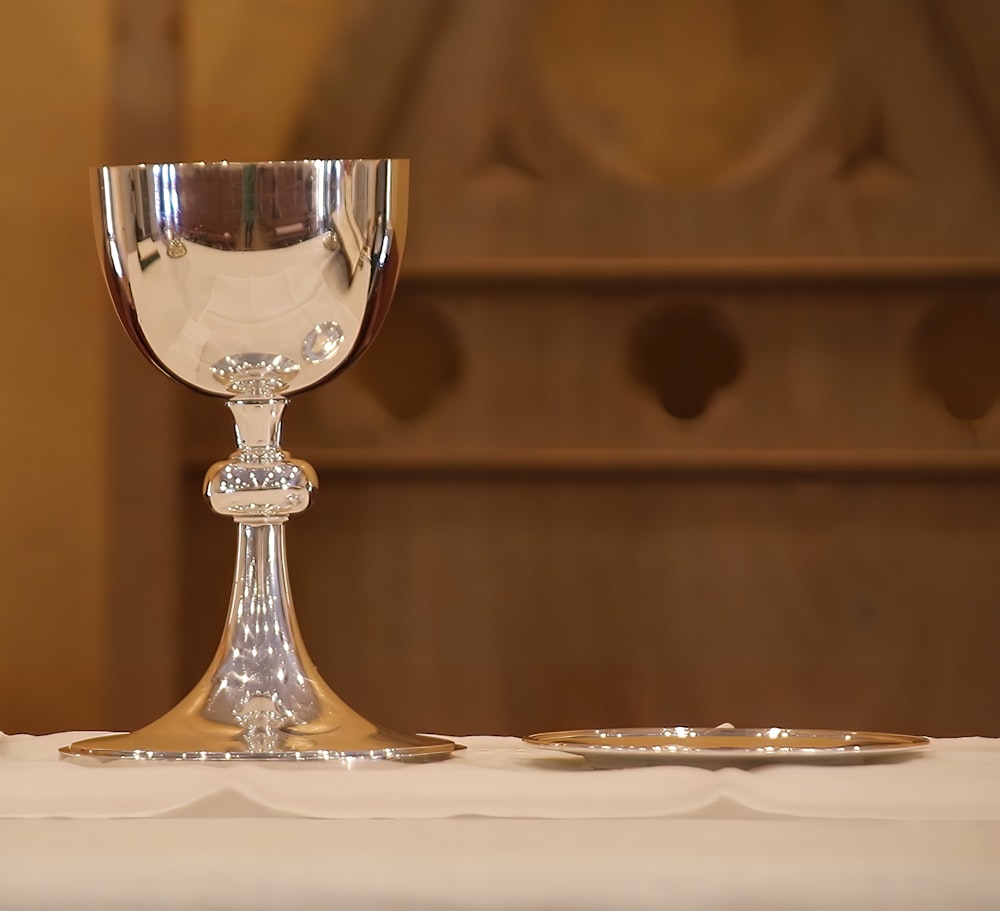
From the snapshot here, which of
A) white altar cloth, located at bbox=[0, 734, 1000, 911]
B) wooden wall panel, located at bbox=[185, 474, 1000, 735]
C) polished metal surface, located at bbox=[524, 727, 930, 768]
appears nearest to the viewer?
white altar cloth, located at bbox=[0, 734, 1000, 911]

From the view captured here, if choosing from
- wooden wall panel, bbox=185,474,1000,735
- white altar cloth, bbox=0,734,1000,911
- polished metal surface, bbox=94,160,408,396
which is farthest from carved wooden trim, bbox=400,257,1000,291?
white altar cloth, bbox=0,734,1000,911

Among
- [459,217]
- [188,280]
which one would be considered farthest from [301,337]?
[459,217]

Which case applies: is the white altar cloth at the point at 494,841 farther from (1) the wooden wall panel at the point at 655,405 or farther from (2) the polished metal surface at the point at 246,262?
(1) the wooden wall panel at the point at 655,405

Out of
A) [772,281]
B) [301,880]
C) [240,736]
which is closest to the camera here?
[301,880]

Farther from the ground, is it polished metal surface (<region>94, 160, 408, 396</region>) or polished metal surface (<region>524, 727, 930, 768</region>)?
polished metal surface (<region>94, 160, 408, 396</region>)

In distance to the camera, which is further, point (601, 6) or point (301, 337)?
point (601, 6)

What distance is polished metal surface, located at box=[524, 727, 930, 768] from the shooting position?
51 cm

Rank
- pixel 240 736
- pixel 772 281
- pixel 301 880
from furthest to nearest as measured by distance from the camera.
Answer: pixel 772 281 → pixel 240 736 → pixel 301 880

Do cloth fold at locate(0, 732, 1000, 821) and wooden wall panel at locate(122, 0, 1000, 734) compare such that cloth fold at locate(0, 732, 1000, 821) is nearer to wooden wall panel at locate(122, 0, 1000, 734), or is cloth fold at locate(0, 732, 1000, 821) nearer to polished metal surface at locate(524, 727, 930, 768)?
polished metal surface at locate(524, 727, 930, 768)

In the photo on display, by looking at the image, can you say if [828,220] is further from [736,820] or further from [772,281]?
[736,820]

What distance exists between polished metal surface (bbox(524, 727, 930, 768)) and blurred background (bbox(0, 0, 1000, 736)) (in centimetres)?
133

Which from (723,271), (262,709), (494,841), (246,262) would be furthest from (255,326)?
(723,271)

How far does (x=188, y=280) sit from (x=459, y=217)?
1382 millimetres

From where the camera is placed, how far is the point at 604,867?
365 millimetres
